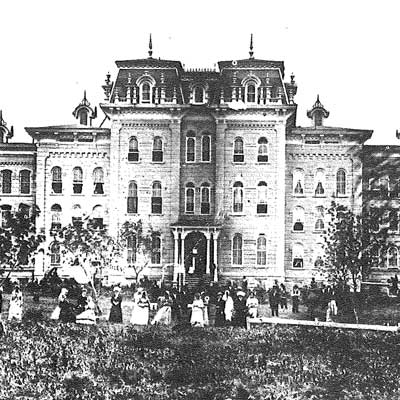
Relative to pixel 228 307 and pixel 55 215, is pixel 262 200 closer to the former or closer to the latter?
pixel 55 215

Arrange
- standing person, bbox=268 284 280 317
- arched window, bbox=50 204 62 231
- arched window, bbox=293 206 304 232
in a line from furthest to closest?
arched window, bbox=293 206 304 232 → arched window, bbox=50 204 62 231 → standing person, bbox=268 284 280 317

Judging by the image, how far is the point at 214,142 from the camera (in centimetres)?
4116

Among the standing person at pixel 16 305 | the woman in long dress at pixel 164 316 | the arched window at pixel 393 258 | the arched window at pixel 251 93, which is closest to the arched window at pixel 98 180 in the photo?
the arched window at pixel 251 93

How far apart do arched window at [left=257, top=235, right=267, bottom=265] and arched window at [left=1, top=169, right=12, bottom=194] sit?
49.7 ft

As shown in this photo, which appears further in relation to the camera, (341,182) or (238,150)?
(341,182)

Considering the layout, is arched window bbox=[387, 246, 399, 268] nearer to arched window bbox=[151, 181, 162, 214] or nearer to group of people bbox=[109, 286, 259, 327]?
arched window bbox=[151, 181, 162, 214]

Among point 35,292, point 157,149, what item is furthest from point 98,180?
point 35,292

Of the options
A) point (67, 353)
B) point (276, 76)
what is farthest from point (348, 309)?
point (276, 76)

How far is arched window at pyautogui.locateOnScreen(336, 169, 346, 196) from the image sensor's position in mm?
41875

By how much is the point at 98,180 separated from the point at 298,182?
11.5m

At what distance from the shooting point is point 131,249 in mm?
39812

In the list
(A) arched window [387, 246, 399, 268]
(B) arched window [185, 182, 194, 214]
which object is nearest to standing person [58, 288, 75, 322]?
(B) arched window [185, 182, 194, 214]

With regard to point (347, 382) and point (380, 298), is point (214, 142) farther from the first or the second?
point (347, 382)

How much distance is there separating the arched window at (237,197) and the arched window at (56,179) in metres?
10.0
